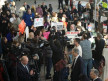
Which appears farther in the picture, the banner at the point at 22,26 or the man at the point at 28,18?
the man at the point at 28,18

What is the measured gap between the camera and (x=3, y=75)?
288 inches

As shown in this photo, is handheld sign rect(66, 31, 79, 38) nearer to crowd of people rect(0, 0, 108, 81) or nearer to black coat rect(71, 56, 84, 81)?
crowd of people rect(0, 0, 108, 81)

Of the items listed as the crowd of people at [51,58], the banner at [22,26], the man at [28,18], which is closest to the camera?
the crowd of people at [51,58]

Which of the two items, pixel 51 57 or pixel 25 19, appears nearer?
pixel 51 57

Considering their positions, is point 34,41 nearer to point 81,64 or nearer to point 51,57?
point 51,57

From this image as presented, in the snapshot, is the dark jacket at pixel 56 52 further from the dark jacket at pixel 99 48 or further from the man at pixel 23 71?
the man at pixel 23 71

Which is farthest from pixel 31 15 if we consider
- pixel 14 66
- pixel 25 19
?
pixel 14 66

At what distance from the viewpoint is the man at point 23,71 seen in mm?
6691

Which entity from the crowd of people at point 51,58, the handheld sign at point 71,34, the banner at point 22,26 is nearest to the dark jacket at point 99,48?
the crowd of people at point 51,58

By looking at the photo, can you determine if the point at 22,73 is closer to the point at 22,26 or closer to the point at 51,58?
the point at 51,58

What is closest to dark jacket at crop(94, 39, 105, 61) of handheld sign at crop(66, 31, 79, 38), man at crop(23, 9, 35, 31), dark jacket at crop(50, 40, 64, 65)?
dark jacket at crop(50, 40, 64, 65)

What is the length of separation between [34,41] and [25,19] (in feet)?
14.9

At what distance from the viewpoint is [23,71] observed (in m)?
6.69

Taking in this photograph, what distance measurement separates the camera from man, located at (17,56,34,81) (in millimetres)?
6691
